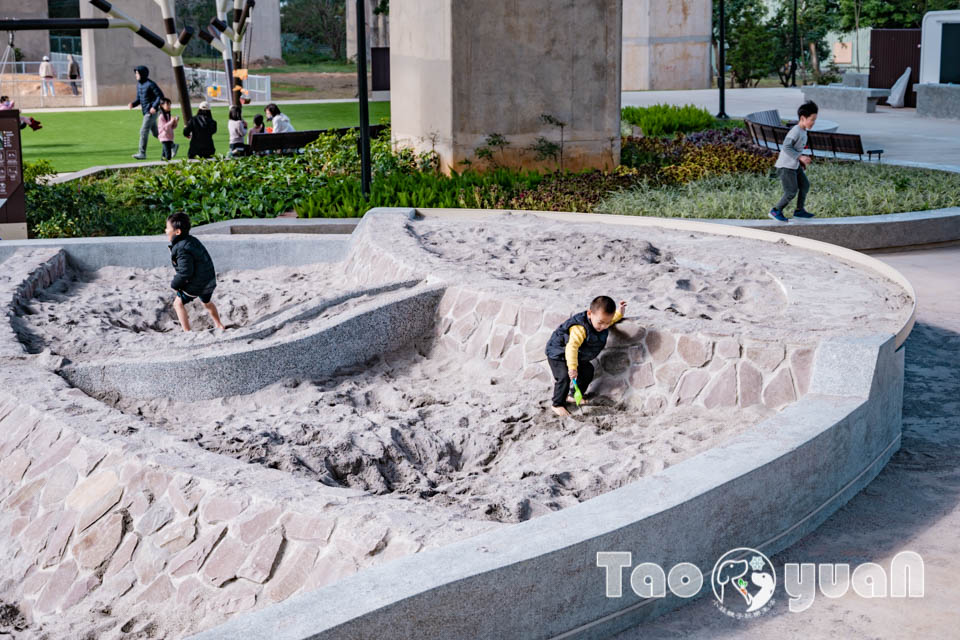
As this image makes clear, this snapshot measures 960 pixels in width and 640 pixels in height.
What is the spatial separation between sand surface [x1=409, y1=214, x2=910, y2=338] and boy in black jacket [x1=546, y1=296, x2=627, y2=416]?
1.75ft

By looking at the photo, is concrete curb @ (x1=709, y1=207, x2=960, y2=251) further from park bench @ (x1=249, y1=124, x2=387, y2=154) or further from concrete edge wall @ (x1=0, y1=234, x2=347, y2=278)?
park bench @ (x1=249, y1=124, x2=387, y2=154)

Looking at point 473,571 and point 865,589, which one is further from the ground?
point 473,571

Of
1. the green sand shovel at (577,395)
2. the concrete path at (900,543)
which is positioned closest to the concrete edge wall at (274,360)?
the green sand shovel at (577,395)

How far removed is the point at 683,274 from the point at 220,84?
37971 mm

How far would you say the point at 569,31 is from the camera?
17.3 metres

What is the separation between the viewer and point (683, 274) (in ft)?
33.6

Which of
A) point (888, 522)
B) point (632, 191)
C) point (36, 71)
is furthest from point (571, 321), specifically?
point (36, 71)

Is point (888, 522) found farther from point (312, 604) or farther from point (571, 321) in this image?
point (312, 604)

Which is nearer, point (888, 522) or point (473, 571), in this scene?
point (473, 571)

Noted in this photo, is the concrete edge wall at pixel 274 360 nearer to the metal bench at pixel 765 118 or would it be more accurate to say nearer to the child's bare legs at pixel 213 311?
the child's bare legs at pixel 213 311

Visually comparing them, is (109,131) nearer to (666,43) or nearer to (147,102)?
(147,102)

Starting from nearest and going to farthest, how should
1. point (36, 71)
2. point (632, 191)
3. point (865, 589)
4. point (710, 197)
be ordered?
1. point (865, 589)
2. point (710, 197)
3. point (632, 191)
4. point (36, 71)

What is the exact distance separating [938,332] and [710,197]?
15.8 feet

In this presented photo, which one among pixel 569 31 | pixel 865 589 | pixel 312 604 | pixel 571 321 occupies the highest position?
pixel 569 31
